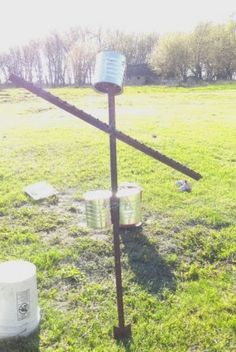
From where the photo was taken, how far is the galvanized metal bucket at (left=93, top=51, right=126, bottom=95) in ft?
9.73

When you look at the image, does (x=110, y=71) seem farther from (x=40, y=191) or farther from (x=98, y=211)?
(x=40, y=191)

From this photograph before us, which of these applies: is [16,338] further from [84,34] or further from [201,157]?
[84,34]

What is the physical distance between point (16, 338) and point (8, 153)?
6.79 m

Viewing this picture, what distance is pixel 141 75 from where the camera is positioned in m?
63.1

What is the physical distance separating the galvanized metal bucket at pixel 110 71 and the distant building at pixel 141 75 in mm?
59985

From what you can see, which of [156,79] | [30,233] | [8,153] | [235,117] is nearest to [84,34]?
[156,79]

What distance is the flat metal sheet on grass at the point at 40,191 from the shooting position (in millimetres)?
6669

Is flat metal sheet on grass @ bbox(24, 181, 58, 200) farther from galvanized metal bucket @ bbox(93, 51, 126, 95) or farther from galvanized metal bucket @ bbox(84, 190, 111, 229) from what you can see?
galvanized metal bucket @ bbox(93, 51, 126, 95)

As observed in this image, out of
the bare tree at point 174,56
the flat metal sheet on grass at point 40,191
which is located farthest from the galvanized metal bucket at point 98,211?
the bare tree at point 174,56

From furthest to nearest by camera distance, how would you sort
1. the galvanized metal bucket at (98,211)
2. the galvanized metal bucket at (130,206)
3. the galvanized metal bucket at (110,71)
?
the galvanized metal bucket at (130,206)
the galvanized metal bucket at (98,211)
the galvanized metal bucket at (110,71)

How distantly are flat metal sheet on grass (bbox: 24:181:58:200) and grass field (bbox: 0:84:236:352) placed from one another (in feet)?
0.51

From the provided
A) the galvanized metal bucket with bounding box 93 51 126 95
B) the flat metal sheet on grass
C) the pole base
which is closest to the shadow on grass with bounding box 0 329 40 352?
the pole base

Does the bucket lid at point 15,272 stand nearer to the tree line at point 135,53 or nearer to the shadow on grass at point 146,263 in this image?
the shadow on grass at point 146,263

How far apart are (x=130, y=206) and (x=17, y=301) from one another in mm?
1955
